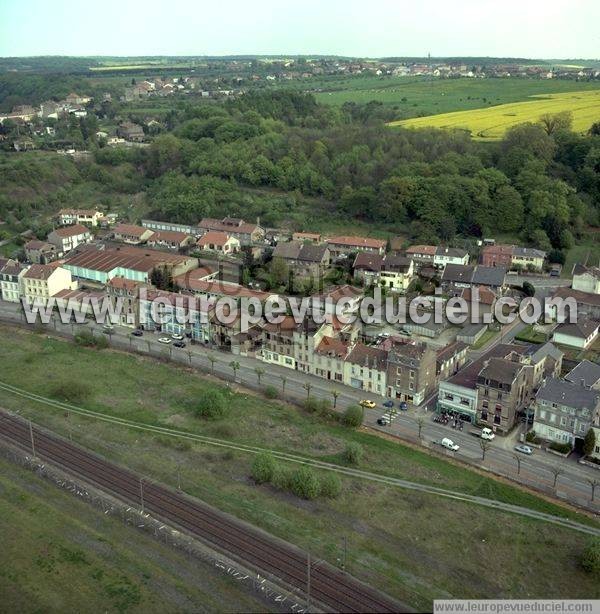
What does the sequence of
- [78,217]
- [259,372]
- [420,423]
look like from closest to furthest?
[420,423] < [259,372] < [78,217]

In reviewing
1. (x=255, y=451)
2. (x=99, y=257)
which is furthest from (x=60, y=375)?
(x=99, y=257)

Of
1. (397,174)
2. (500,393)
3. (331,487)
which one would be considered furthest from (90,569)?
(397,174)

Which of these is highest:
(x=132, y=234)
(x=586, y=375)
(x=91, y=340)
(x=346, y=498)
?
(x=132, y=234)

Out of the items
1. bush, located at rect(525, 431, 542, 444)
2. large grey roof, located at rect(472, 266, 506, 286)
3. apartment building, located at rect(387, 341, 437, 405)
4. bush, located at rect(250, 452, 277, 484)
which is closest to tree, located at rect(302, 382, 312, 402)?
apartment building, located at rect(387, 341, 437, 405)

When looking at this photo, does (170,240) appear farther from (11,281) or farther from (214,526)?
(214,526)

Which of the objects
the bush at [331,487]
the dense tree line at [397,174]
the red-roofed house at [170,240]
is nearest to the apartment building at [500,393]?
the bush at [331,487]

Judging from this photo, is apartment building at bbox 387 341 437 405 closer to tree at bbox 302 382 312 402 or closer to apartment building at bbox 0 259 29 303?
tree at bbox 302 382 312 402

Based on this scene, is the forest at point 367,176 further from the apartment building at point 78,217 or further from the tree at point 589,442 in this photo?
the tree at point 589,442

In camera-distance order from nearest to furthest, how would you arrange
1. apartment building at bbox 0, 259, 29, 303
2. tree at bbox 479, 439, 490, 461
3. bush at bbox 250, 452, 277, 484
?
bush at bbox 250, 452, 277, 484 < tree at bbox 479, 439, 490, 461 < apartment building at bbox 0, 259, 29, 303
